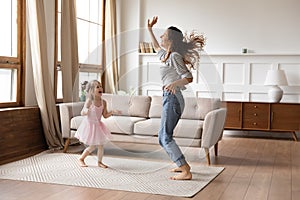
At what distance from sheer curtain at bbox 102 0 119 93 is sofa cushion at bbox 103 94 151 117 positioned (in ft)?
5.44

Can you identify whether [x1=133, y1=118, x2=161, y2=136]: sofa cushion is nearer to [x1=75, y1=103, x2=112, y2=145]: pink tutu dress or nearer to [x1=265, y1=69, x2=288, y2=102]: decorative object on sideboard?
[x1=75, y1=103, x2=112, y2=145]: pink tutu dress

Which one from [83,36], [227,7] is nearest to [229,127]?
[227,7]

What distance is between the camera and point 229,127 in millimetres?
6898

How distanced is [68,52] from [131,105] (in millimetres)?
1122

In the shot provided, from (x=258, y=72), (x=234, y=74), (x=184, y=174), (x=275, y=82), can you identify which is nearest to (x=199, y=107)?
(x=184, y=174)

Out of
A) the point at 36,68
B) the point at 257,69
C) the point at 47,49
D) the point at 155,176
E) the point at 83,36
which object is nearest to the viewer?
the point at 155,176

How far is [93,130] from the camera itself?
4223 millimetres

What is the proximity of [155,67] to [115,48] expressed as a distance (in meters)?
0.79

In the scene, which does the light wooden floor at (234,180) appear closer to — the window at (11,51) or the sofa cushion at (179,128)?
the sofa cushion at (179,128)

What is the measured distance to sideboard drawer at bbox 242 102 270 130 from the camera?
6762mm

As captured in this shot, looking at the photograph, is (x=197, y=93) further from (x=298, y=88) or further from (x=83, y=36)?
(x=83, y=36)

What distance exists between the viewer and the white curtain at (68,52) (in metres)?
5.68

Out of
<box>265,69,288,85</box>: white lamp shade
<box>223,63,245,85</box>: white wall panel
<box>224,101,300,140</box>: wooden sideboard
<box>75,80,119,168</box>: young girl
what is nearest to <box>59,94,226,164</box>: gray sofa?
<box>75,80,119,168</box>: young girl

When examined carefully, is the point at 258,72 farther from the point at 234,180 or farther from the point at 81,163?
the point at 81,163
